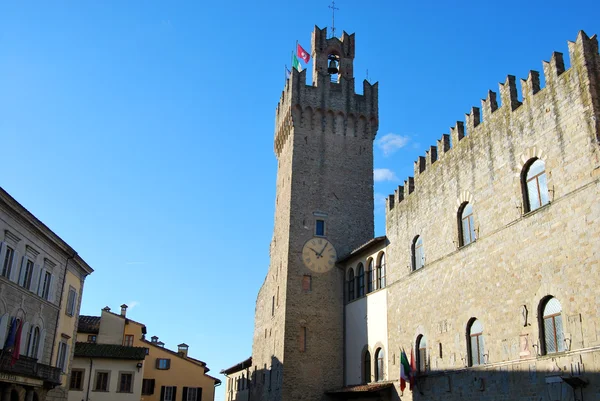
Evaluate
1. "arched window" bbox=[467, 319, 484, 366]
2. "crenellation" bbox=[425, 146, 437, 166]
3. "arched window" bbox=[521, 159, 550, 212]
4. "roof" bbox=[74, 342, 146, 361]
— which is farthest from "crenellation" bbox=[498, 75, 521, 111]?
"roof" bbox=[74, 342, 146, 361]

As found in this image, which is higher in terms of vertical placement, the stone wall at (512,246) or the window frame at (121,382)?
the stone wall at (512,246)

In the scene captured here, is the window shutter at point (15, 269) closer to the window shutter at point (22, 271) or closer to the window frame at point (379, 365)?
the window shutter at point (22, 271)

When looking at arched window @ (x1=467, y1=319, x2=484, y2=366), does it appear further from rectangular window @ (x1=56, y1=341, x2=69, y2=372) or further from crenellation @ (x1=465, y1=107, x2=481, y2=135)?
rectangular window @ (x1=56, y1=341, x2=69, y2=372)

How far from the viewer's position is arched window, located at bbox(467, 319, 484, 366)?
60.0ft

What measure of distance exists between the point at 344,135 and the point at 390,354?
1328 cm

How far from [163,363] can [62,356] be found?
11905 mm

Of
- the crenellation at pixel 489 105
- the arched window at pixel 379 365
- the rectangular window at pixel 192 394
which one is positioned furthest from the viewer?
the rectangular window at pixel 192 394

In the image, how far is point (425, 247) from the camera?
2242 cm

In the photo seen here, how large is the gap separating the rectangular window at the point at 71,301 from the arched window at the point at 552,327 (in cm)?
2116

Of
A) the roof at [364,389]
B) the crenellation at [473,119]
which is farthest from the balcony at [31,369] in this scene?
the crenellation at [473,119]

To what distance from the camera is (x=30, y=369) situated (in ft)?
75.2

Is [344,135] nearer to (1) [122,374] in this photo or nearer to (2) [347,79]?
(2) [347,79]

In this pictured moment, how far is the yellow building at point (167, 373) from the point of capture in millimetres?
38156

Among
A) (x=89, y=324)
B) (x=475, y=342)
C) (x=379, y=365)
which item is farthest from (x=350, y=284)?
(x=89, y=324)
